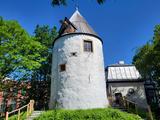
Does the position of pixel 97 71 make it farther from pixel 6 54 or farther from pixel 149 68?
pixel 6 54

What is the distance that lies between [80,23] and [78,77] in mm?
6455

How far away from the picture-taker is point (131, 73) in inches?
1064

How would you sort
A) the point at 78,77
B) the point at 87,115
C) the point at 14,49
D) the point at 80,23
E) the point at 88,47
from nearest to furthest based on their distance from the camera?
1. the point at 87,115
2. the point at 78,77
3. the point at 14,49
4. the point at 88,47
5. the point at 80,23

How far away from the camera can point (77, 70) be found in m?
18.9

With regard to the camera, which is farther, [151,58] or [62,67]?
[151,58]

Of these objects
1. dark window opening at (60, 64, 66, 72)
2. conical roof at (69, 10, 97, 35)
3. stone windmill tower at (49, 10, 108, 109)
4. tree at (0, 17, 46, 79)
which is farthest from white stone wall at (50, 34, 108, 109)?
tree at (0, 17, 46, 79)

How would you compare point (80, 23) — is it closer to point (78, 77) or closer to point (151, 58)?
point (78, 77)

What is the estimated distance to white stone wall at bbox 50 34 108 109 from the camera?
59.5 ft

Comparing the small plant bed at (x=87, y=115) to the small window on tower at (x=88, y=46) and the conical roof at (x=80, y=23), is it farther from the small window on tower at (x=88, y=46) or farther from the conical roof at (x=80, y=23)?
the conical roof at (x=80, y=23)

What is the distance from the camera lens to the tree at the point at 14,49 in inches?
758

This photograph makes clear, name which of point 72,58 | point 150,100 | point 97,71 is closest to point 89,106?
point 97,71

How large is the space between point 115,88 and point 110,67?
4288 mm

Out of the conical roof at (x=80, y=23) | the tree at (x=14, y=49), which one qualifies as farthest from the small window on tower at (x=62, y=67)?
the conical roof at (x=80, y=23)

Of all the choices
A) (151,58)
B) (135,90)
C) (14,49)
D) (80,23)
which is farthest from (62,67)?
(135,90)
